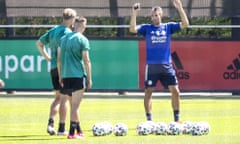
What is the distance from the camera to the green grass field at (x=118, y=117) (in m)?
14.9

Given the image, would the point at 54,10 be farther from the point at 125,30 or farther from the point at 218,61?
the point at 218,61

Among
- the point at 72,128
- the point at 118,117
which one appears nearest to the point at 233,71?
the point at 118,117

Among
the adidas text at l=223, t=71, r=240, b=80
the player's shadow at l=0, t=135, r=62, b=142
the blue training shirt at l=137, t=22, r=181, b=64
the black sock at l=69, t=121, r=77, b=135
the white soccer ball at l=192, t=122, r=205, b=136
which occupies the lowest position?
the adidas text at l=223, t=71, r=240, b=80

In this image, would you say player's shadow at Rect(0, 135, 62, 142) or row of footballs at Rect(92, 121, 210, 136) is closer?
player's shadow at Rect(0, 135, 62, 142)

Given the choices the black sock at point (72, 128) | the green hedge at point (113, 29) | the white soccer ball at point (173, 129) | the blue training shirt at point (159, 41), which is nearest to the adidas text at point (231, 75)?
the green hedge at point (113, 29)

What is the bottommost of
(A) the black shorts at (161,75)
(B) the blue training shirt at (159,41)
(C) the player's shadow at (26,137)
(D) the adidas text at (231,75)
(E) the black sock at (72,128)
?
(D) the adidas text at (231,75)

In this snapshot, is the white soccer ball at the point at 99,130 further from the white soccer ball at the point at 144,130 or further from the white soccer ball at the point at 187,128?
the white soccer ball at the point at 187,128

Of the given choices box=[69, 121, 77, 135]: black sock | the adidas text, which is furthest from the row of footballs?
the adidas text

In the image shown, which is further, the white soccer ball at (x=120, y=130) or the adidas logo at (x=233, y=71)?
the adidas logo at (x=233, y=71)

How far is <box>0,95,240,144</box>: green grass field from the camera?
14906 millimetres

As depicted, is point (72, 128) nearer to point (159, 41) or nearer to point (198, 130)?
point (198, 130)

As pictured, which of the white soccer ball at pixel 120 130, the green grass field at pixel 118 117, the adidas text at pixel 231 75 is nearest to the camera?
the green grass field at pixel 118 117

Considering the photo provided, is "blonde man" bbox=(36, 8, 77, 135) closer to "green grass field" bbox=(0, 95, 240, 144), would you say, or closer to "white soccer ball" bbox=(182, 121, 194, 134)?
"green grass field" bbox=(0, 95, 240, 144)

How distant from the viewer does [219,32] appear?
3150 centimetres
